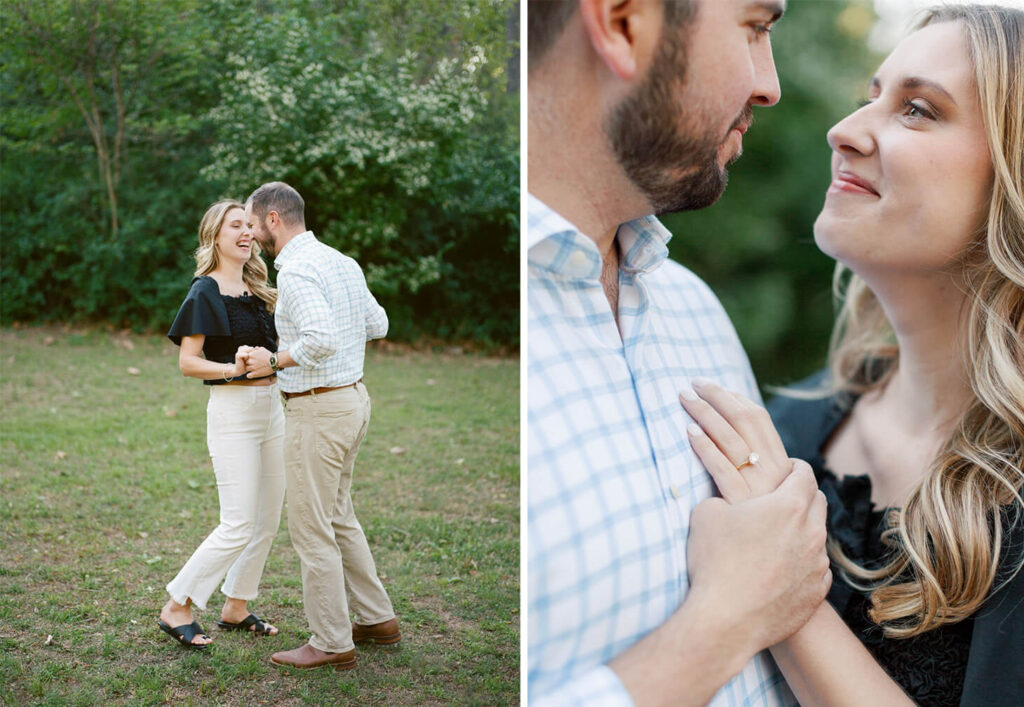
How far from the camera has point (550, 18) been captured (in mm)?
1169

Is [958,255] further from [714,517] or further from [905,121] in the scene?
[714,517]

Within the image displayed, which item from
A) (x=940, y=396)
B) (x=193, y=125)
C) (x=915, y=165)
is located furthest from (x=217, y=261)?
(x=940, y=396)

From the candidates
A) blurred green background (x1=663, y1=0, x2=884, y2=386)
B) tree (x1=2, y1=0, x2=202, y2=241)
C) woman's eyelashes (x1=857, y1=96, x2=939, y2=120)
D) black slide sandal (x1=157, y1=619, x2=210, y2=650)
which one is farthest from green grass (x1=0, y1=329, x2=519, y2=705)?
woman's eyelashes (x1=857, y1=96, x2=939, y2=120)

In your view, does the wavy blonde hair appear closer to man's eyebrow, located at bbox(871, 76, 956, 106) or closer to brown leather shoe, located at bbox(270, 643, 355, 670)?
man's eyebrow, located at bbox(871, 76, 956, 106)

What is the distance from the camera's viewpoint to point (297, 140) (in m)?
3.08

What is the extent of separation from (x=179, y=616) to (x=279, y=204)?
1090 mm

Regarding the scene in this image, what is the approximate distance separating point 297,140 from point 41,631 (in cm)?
183

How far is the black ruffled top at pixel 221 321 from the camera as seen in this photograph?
1982mm

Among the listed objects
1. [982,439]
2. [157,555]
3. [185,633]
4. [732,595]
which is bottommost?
[185,633]

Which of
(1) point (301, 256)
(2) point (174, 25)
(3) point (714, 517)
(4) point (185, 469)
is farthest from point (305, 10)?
(3) point (714, 517)

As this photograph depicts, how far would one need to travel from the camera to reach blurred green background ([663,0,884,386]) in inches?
101

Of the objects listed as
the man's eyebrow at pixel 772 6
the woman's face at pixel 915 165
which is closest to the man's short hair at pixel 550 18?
the man's eyebrow at pixel 772 6

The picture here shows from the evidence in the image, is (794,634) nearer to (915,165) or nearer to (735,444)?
(735,444)

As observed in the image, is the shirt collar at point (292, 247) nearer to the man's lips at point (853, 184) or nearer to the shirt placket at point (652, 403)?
the shirt placket at point (652, 403)
